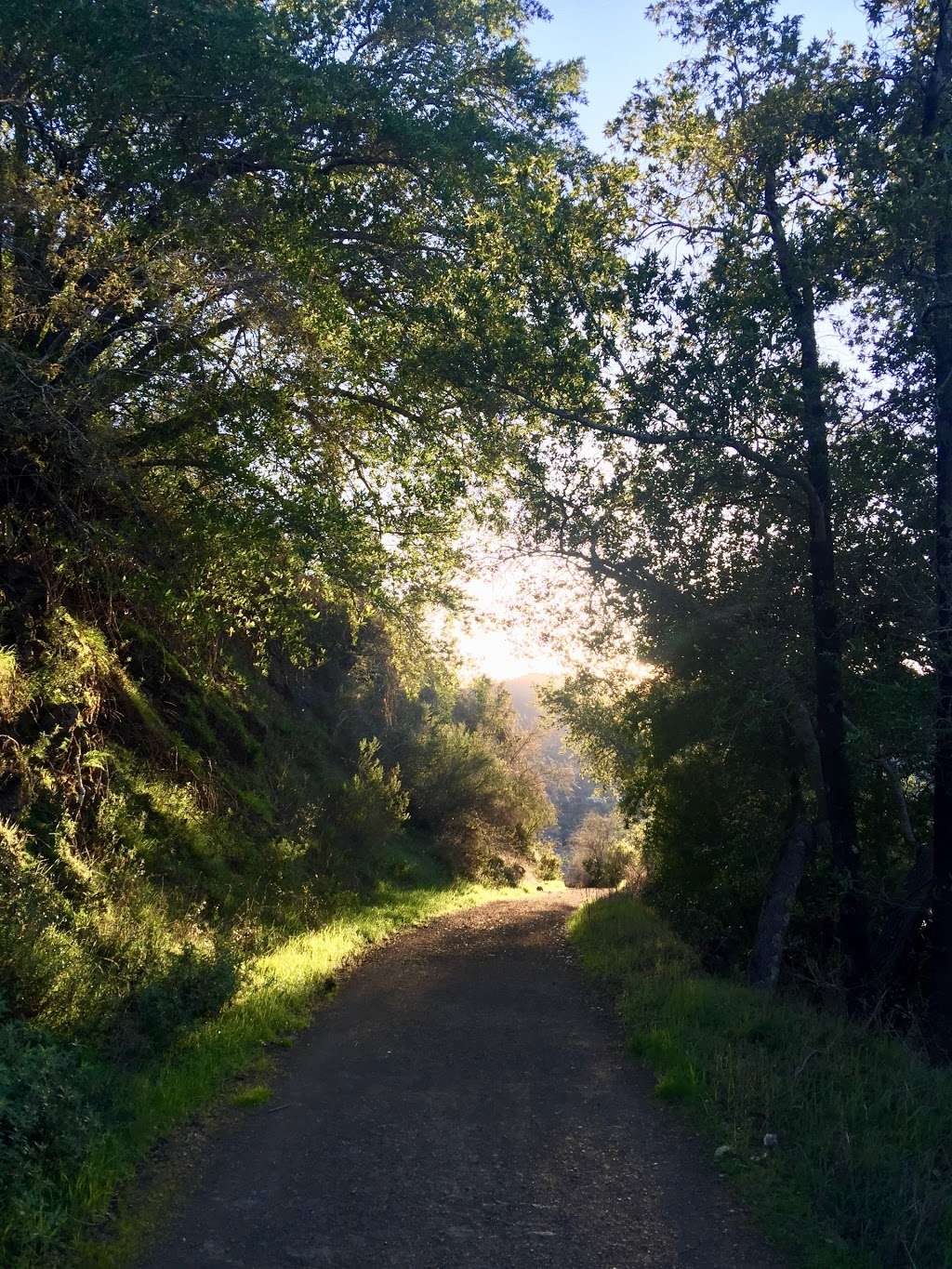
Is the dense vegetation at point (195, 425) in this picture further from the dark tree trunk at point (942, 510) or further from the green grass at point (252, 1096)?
the dark tree trunk at point (942, 510)

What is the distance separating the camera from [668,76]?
11969 millimetres

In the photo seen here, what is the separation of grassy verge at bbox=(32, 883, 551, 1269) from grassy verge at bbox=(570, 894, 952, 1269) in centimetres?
342

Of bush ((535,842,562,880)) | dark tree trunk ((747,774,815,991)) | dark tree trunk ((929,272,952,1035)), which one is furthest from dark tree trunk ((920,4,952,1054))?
bush ((535,842,562,880))

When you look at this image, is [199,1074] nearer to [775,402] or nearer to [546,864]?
[775,402]

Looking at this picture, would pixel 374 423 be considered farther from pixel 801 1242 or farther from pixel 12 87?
pixel 801 1242

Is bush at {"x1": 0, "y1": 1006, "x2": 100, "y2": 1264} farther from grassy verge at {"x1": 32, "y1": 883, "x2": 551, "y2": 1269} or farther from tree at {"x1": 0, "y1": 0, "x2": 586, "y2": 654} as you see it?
tree at {"x1": 0, "y1": 0, "x2": 586, "y2": 654}

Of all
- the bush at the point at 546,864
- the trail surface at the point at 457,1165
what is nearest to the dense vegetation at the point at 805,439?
the trail surface at the point at 457,1165

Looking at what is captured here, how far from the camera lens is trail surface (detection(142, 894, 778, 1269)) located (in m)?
4.86

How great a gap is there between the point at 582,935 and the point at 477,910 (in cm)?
680

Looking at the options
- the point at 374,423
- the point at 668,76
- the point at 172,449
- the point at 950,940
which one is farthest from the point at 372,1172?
the point at 668,76

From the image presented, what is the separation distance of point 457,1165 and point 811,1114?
2491mm

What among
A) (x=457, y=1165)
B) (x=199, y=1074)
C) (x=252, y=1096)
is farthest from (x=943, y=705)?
(x=199, y=1074)

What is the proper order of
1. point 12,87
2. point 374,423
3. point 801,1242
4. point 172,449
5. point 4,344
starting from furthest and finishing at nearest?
point 374,423 → point 172,449 → point 12,87 → point 4,344 → point 801,1242

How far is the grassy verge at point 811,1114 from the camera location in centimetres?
496
